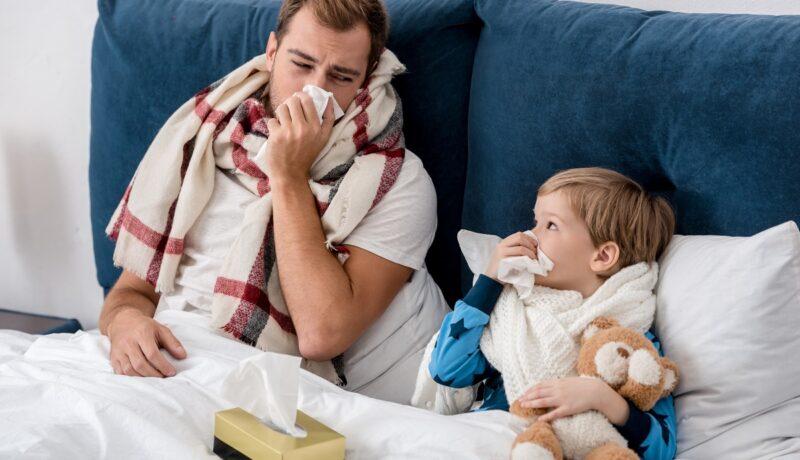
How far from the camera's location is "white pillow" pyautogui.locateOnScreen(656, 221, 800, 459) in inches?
48.3

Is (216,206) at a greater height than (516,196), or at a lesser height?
lesser

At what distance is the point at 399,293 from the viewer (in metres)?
1.66

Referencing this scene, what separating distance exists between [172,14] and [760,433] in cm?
150

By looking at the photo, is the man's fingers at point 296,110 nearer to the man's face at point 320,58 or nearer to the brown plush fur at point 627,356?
the man's face at point 320,58

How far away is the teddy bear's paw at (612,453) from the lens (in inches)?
43.8

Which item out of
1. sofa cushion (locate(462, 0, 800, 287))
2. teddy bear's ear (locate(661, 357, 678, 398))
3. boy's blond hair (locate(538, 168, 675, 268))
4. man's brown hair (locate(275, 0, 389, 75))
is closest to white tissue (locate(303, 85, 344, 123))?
man's brown hair (locate(275, 0, 389, 75))

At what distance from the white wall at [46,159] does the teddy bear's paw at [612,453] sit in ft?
6.24

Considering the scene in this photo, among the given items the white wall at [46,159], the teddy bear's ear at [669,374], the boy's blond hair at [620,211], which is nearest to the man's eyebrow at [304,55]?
the boy's blond hair at [620,211]

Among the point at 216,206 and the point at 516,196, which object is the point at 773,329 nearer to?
the point at 516,196

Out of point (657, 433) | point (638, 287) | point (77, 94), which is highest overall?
point (638, 287)

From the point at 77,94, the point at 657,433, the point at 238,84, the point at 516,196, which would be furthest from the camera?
the point at 77,94

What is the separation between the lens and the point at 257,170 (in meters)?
1.71

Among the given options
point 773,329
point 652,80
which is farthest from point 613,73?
point 773,329

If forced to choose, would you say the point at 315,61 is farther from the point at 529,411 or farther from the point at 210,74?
the point at 529,411
